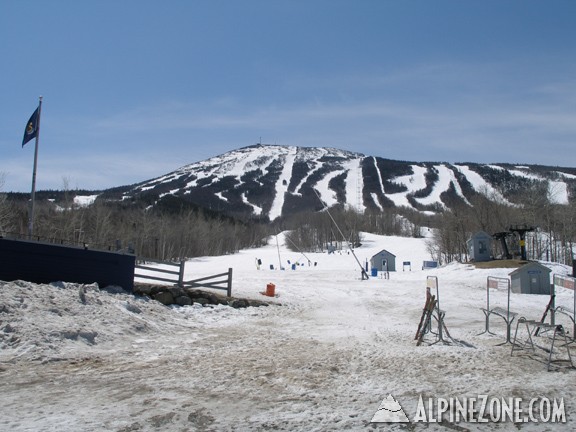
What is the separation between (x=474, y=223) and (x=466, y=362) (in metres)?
68.3

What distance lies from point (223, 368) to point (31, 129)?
1411cm

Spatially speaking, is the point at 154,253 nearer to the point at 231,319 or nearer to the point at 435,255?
the point at 435,255

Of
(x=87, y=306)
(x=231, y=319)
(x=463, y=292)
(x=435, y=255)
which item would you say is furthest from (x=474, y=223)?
(x=87, y=306)

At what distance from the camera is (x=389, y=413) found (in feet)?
21.5

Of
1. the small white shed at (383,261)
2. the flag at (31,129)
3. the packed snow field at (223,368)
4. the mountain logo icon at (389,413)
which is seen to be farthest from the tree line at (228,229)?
the mountain logo icon at (389,413)

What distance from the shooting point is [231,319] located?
53.1 ft

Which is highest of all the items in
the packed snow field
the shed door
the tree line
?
the tree line

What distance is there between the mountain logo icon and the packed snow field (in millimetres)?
104


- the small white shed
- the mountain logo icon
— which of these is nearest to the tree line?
the small white shed

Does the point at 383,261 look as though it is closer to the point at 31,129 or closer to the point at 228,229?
the point at 31,129

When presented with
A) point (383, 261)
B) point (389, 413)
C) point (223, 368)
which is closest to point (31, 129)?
point (223, 368)

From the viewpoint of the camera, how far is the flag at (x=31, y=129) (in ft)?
58.3

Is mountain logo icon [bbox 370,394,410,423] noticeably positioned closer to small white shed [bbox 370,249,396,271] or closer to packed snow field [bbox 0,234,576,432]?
packed snow field [bbox 0,234,576,432]

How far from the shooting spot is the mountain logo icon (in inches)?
247
